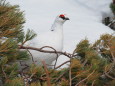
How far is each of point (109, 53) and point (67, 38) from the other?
4.28 ft

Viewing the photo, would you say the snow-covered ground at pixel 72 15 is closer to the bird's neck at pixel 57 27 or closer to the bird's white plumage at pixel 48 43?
the bird's neck at pixel 57 27

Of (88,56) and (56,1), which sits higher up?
(56,1)

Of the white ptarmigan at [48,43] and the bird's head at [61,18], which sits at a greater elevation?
the bird's head at [61,18]

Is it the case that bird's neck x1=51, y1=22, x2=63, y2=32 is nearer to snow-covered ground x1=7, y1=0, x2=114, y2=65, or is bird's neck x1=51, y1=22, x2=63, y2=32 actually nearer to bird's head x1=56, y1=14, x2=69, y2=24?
bird's head x1=56, y1=14, x2=69, y2=24

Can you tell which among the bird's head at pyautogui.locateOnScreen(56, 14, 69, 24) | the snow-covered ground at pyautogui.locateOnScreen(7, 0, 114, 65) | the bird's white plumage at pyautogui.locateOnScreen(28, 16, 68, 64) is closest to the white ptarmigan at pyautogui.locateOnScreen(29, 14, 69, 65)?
the bird's white plumage at pyautogui.locateOnScreen(28, 16, 68, 64)

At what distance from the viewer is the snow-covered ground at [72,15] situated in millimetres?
4113

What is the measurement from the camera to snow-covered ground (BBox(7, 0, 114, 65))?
4113mm

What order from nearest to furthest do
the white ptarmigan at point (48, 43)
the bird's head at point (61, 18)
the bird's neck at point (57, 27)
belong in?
the white ptarmigan at point (48, 43) < the bird's neck at point (57, 27) < the bird's head at point (61, 18)

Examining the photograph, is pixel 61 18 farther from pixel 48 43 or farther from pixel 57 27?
pixel 48 43

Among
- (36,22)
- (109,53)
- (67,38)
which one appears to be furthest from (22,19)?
(36,22)

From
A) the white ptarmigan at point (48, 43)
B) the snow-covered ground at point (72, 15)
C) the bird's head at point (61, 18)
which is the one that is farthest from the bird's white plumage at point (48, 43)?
the snow-covered ground at point (72, 15)

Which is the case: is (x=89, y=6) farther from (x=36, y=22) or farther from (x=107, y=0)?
(x=36, y=22)

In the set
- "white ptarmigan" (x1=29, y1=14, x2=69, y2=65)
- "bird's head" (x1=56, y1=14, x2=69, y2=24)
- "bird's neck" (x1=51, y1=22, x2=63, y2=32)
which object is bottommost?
"white ptarmigan" (x1=29, y1=14, x2=69, y2=65)

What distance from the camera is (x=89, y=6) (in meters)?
5.17
